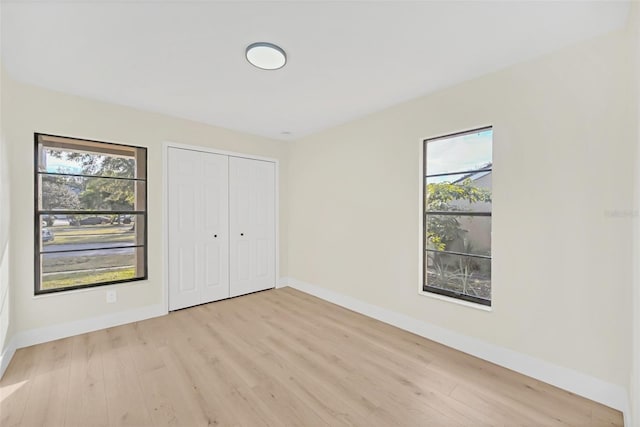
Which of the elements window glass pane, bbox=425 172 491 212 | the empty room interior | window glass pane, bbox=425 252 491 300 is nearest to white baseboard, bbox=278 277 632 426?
the empty room interior

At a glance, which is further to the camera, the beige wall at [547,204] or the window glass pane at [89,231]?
the window glass pane at [89,231]

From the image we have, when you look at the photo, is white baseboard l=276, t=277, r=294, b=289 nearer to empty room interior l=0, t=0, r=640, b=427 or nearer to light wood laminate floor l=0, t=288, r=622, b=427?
empty room interior l=0, t=0, r=640, b=427

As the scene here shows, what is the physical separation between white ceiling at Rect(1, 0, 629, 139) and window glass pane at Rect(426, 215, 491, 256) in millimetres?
1293

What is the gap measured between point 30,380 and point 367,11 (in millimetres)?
3523

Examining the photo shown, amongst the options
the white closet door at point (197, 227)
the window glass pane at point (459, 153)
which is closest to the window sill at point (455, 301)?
the window glass pane at point (459, 153)

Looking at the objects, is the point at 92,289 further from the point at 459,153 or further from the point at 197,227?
the point at 459,153

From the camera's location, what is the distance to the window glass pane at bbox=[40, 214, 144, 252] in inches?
107

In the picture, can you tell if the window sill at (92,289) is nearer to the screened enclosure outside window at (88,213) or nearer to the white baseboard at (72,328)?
the screened enclosure outside window at (88,213)

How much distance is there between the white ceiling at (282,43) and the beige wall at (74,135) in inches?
8.2

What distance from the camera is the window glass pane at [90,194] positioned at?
2729 mm

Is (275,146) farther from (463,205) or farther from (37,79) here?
(463,205)

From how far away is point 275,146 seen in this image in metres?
4.49

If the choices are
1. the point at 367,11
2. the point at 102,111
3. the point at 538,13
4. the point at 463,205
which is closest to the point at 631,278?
the point at 463,205

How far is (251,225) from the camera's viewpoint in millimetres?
4258
